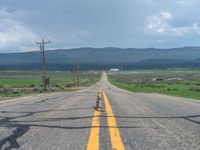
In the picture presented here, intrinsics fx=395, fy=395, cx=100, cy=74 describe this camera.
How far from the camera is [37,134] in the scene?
7.79 metres

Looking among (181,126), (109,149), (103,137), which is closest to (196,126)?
(181,126)

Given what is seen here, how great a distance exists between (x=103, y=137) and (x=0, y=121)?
393 cm

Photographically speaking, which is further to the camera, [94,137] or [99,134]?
[99,134]

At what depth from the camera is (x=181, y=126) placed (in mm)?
8984

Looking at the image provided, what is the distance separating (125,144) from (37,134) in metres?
2.07

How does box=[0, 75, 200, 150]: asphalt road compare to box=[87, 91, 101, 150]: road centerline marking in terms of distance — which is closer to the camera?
box=[87, 91, 101, 150]: road centerline marking

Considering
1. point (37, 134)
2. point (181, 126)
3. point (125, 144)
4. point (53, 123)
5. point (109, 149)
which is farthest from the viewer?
point (53, 123)

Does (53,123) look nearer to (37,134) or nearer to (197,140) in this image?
(37,134)

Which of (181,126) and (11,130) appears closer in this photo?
(11,130)

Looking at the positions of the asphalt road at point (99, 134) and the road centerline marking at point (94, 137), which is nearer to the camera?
the road centerline marking at point (94, 137)

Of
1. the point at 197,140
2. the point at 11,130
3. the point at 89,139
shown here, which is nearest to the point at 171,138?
the point at 197,140

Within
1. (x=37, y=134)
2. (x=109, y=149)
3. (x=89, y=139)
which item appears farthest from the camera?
(x=37, y=134)

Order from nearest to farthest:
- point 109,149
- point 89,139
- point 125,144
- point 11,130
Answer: point 109,149 → point 125,144 → point 89,139 → point 11,130

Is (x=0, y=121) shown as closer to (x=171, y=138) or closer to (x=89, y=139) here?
(x=89, y=139)
